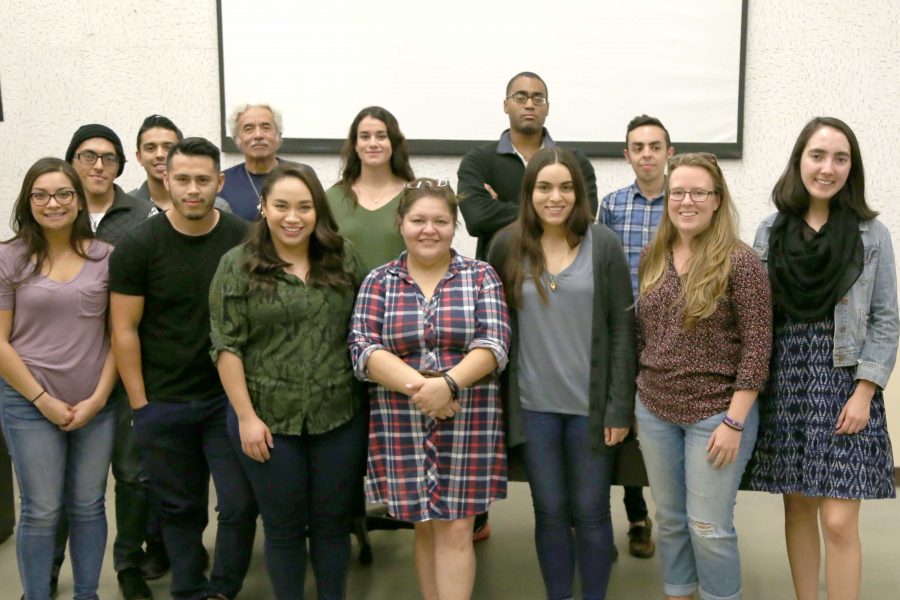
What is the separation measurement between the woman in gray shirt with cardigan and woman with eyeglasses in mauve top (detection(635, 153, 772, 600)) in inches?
3.6

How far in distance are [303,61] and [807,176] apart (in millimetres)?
2839

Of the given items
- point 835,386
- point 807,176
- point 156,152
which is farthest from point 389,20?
point 835,386

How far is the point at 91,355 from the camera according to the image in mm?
2465

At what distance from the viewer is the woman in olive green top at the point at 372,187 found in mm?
2789

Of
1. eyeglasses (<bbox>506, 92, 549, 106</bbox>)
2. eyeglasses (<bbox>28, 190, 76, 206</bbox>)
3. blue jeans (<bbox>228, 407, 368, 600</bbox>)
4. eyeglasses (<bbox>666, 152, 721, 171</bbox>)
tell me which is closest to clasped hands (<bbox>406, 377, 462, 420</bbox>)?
blue jeans (<bbox>228, 407, 368, 600</bbox>)

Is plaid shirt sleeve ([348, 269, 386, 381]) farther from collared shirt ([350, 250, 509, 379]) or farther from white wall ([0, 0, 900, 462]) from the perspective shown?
white wall ([0, 0, 900, 462])

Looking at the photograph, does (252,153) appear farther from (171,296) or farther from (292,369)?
(292,369)

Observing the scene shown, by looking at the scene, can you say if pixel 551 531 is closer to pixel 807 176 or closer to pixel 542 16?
pixel 807 176

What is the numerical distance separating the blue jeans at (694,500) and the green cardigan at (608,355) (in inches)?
2.5

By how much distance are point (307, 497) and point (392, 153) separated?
4.08 feet

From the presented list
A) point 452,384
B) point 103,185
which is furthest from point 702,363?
point 103,185

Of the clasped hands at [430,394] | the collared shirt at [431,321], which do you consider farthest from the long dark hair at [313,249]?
the clasped hands at [430,394]

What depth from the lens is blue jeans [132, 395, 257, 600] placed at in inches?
97.1

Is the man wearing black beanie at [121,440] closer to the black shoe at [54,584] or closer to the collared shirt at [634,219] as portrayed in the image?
the black shoe at [54,584]
